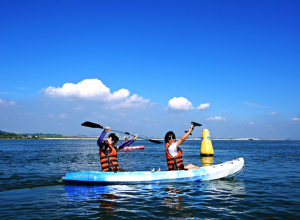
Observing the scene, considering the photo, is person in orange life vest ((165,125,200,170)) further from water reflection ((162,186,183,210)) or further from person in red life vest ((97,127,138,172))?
person in red life vest ((97,127,138,172))

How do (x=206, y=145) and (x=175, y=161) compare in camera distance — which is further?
(x=206, y=145)

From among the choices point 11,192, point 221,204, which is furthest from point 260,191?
point 11,192

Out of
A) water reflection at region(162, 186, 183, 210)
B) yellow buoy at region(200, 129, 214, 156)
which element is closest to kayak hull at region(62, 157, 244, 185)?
water reflection at region(162, 186, 183, 210)

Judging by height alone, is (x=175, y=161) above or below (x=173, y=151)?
below

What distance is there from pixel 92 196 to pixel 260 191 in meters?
6.42

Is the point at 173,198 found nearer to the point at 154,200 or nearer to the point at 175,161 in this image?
the point at 154,200

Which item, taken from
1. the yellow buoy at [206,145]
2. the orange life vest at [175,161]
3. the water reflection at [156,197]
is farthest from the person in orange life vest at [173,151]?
the yellow buoy at [206,145]

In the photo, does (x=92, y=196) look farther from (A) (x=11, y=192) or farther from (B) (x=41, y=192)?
(A) (x=11, y=192)

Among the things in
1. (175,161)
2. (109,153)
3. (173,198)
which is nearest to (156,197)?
(173,198)

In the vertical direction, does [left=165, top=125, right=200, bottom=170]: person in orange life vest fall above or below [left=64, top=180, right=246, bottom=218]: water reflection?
above

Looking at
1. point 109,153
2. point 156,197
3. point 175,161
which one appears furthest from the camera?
point 175,161

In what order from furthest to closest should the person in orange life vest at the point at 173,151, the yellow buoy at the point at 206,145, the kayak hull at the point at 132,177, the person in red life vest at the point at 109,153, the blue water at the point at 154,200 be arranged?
the yellow buoy at the point at 206,145, the kayak hull at the point at 132,177, the person in red life vest at the point at 109,153, the person in orange life vest at the point at 173,151, the blue water at the point at 154,200

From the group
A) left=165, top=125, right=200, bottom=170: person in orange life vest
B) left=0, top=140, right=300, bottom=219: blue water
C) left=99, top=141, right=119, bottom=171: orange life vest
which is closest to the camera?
left=0, top=140, right=300, bottom=219: blue water

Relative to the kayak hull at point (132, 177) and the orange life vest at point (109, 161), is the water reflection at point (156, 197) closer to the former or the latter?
the kayak hull at point (132, 177)
